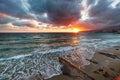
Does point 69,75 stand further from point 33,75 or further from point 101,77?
point 33,75

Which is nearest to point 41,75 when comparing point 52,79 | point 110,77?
point 52,79

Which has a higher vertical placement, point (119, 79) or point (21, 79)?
point (119, 79)

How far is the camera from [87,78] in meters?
5.67

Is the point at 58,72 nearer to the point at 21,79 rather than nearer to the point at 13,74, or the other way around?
the point at 21,79

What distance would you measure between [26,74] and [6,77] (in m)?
1.34

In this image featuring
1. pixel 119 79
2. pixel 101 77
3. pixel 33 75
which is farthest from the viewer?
pixel 33 75

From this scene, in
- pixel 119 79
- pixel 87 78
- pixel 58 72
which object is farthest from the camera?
pixel 58 72

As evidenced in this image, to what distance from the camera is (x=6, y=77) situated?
20.0 ft

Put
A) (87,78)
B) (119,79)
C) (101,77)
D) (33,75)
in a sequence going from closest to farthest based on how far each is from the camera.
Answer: (119,79) → (87,78) → (101,77) → (33,75)

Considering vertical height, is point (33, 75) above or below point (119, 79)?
below

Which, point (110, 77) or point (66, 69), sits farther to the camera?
point (66, 69)

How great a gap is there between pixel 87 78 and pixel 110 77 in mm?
1863

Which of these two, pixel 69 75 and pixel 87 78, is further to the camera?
pixel 69 75

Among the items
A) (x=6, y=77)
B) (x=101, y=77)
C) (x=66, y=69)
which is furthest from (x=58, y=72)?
(x=6, y=77)
